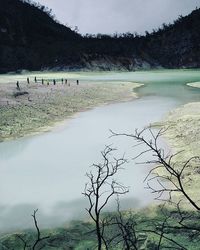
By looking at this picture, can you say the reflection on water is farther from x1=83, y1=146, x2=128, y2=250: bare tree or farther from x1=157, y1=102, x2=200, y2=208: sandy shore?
x1=157, y1=102, x2=200, y2=208: sandy shore

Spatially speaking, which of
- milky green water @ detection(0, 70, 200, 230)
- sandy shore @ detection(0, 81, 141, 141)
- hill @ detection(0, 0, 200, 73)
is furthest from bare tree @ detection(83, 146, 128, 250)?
hill @ detection(0, 0, 200, 73)

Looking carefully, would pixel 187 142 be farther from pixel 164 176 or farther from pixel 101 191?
pixel 101 191

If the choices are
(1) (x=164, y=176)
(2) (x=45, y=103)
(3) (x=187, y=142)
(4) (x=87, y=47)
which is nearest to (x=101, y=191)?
(1) (x=164, y=176)

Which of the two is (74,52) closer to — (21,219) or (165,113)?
(165,113)

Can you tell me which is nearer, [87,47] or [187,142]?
[187,142]

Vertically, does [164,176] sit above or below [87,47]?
below

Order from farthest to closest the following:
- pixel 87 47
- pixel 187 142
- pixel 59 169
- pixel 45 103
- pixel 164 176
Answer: pixel 87 47 < pixel 45 103 < pixel 187 142 < pixel 59 169 < pixel 164 176

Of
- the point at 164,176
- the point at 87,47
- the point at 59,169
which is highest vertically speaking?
the point at 87,47
